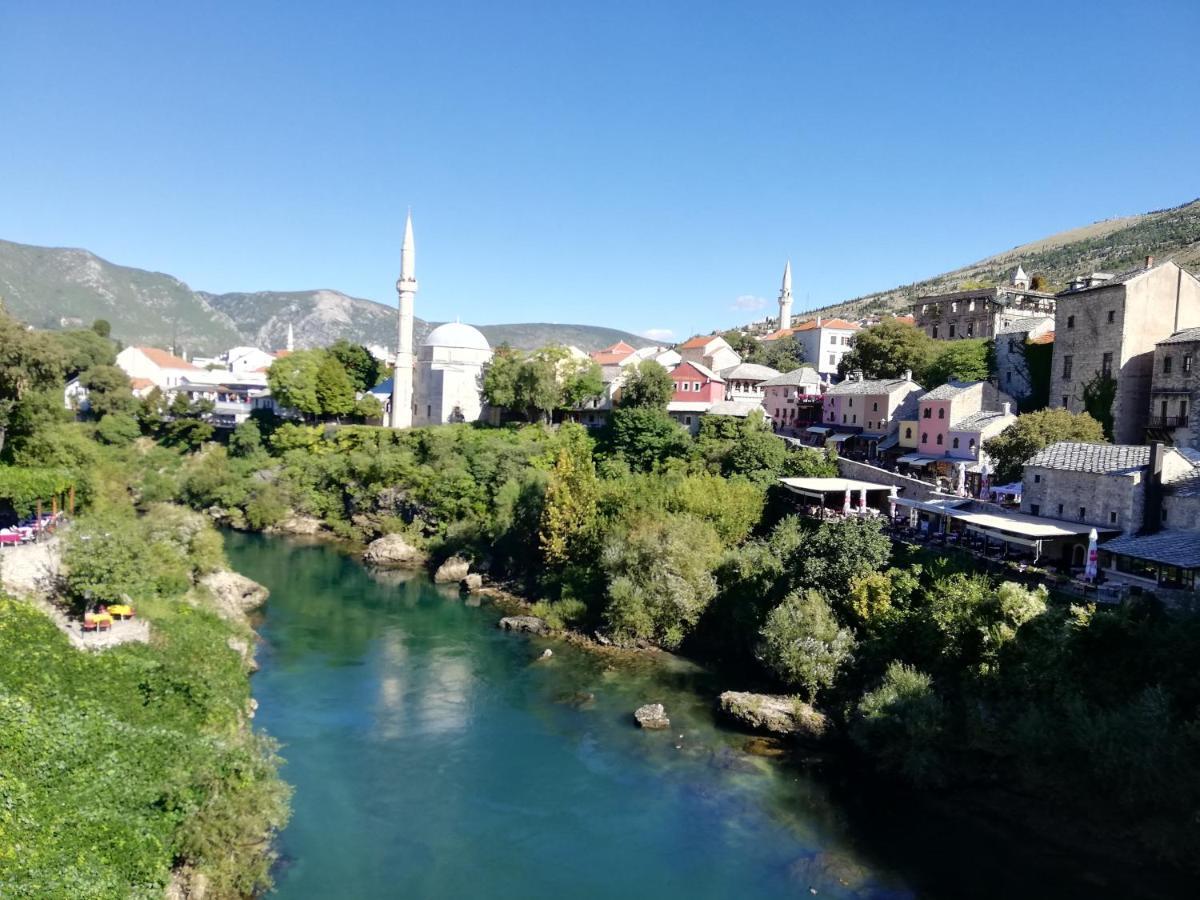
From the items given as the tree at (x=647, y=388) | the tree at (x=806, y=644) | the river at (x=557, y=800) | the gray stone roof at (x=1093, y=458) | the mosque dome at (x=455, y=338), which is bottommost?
the river at (x=557, y=800)

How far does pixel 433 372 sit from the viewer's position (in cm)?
5897

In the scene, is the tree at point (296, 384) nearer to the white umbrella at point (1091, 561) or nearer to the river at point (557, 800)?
the river at point (557, 800)

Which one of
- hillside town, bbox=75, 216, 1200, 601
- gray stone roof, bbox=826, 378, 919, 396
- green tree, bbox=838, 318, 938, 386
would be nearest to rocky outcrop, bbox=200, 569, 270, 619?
hillside town, bbox=75, 216, 1200, 601

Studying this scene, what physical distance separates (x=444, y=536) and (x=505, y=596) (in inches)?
323

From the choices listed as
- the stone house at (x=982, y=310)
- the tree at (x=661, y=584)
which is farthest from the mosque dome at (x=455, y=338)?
the tree at (x=661, y=584)

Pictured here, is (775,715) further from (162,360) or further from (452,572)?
(162,360)

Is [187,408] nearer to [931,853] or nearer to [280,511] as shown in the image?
[280,511]

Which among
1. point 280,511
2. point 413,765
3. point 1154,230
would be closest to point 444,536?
point 280,511

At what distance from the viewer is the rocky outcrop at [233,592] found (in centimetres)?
2881

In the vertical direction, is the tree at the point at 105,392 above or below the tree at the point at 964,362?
below

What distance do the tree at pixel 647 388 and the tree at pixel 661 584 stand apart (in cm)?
1855

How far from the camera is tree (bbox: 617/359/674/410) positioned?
47594 mm

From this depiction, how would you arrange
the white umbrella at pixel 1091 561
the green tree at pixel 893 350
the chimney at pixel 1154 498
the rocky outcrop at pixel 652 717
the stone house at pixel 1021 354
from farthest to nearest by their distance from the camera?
the green tree at pixel 893 350 → the stone house at pixel 1021 354 → the chimney at pixel 1154 498 → the rocky outcrop at pixel 652 717 → the white umbrella at pixel 1091 561

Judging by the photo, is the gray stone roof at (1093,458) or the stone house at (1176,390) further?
the stone house at (1176,390)
